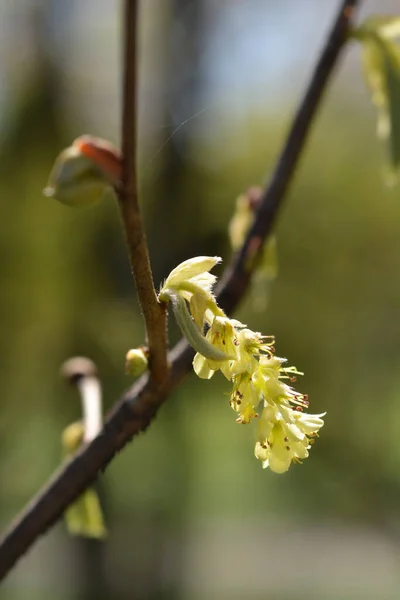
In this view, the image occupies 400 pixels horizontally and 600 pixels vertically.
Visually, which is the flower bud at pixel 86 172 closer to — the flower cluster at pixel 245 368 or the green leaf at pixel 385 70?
the flower cluster at pixel 245 368

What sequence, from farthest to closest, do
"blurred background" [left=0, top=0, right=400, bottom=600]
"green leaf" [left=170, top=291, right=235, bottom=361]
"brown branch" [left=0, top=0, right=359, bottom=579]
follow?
1. "blurred background" [left=0, top=0, right=400, bottom=600]
2. "brown branch" [left=0, top=0, right=359, bottom=579]
3. "green leaf" [left=170, top=291, right=235, bottom=361]

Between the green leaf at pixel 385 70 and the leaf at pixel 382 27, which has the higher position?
the leaf at pixel 382 27

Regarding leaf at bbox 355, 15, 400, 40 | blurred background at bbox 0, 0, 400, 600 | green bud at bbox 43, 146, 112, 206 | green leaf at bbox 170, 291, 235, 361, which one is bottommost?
blurred background at bbox 0, 0, 400, 600

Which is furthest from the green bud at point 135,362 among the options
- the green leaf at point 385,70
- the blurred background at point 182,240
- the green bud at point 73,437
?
the blurred background at point 182,240

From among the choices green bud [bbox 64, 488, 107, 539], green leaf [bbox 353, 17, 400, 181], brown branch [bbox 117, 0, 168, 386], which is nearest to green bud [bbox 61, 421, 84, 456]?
green bud [bbox 64, 488, 107, 539]

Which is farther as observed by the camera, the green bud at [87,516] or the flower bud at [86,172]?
the green bud at [87,516]

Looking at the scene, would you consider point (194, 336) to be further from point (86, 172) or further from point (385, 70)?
point (385, 70)

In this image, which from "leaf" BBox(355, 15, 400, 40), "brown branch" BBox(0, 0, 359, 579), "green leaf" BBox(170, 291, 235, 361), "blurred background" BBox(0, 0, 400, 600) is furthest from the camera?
"blurred background" BBox(0, 0, 400, 600)

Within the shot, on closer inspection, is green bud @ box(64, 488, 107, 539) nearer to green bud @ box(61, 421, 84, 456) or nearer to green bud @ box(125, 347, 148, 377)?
green bud @ box(61, 421, 84, 456)
